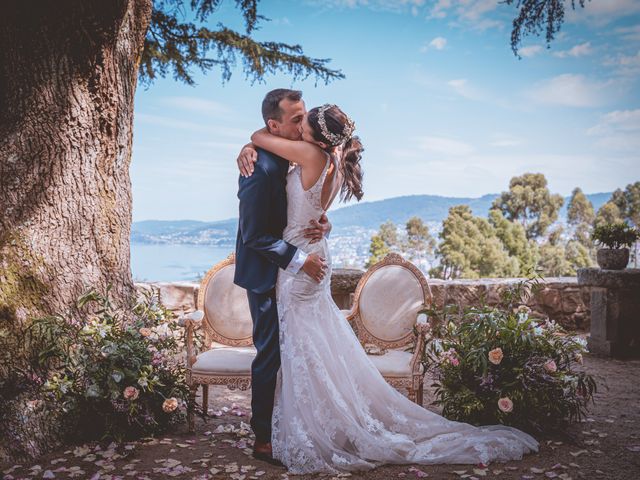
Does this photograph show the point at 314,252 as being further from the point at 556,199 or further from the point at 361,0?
the point at 556,199

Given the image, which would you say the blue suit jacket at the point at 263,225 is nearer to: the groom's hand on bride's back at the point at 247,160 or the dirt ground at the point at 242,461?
the groom's hand on bride's back at the point at 247,160

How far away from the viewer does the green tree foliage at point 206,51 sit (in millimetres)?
5508

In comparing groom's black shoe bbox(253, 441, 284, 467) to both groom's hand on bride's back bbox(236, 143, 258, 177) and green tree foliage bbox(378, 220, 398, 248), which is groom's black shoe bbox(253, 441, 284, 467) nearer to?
groom's hand on bride's back bbox(236, 143, 258, 177)

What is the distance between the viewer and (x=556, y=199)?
834 inches

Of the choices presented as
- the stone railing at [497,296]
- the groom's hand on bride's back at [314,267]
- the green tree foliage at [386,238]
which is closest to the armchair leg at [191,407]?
the groom's hand on bride's back at [314,267]

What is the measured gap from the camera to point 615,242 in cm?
502

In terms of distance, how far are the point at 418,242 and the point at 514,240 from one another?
334cm

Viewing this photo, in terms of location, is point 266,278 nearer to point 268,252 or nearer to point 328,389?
point 268,252

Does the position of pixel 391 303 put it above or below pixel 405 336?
above

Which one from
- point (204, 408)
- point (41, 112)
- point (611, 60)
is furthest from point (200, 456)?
point (611, 60)

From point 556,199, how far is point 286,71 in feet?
58.8

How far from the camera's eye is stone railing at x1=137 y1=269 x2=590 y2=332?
5324 millimetres

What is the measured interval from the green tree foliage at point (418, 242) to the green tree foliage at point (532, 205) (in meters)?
3.66

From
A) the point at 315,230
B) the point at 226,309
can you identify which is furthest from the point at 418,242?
the point at 315,230
